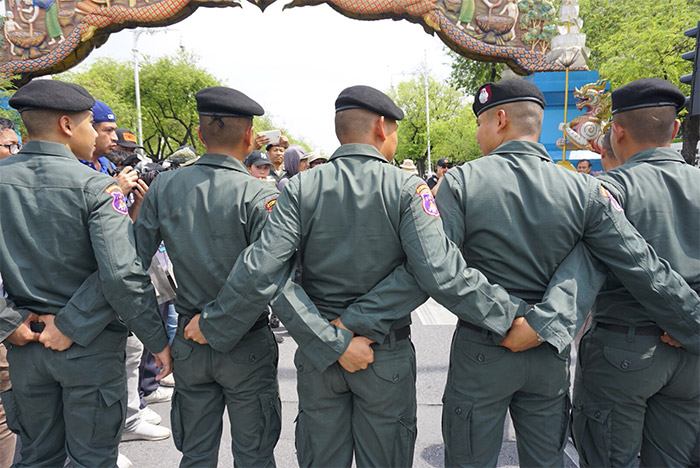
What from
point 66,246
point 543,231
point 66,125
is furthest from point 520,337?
point 66,125

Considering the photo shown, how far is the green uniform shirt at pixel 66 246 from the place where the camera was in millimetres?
2090

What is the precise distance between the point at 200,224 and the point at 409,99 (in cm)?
4339

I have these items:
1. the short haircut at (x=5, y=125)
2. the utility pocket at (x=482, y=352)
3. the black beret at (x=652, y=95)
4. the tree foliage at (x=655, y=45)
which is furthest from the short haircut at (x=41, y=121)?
the tree foliage at (x=655, y=45)

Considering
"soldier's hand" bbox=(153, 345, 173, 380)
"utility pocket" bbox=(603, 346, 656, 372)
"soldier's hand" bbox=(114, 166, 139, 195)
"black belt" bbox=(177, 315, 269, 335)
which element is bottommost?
"soldier's hand" bbox=(153, 345, 173, 380)

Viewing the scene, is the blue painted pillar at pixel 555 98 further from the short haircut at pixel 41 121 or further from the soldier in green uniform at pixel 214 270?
the short haircut at pixel 41 121

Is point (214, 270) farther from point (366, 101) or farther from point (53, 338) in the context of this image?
point (366, 101)

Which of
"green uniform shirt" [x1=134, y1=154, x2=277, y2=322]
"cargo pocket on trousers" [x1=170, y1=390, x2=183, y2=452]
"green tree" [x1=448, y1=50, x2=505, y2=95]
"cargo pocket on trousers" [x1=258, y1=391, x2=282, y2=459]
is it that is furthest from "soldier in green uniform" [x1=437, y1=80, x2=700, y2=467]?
"green tree" [x1=448, y1=50, x2=505, y2=95]

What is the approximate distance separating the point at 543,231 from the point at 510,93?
68cm

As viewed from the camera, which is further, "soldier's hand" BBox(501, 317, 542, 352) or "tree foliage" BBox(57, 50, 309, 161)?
"tree foliage" BBox(57, 50, 309, 161)

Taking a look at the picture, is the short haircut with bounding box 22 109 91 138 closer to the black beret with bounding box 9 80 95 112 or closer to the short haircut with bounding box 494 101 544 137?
the black beret with bounding box 9 80 95 112

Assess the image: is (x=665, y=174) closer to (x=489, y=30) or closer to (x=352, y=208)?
(x=352, y=208)

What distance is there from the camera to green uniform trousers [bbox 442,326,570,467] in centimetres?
194

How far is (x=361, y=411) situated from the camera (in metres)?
2.02

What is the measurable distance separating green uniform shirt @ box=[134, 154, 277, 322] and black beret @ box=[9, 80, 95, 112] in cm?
60
